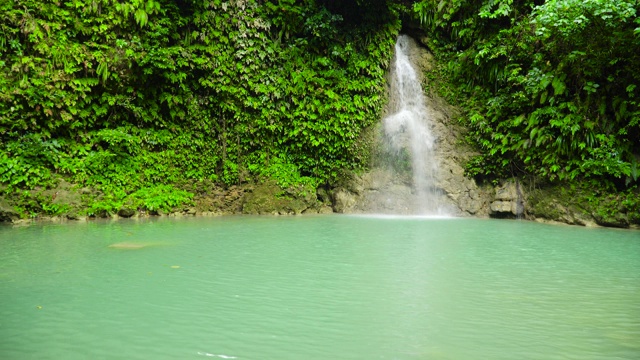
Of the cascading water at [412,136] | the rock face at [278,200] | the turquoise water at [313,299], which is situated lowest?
the turquoise water at [313,299]

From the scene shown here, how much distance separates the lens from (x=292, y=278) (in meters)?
3.89

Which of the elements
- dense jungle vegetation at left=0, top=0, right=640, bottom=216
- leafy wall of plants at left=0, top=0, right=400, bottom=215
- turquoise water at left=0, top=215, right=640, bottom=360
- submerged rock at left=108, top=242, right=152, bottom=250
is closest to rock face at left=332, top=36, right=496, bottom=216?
dense jungle vegetation at left=0, top=0, right=640, bottom=216

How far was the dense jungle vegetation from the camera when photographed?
346 inches

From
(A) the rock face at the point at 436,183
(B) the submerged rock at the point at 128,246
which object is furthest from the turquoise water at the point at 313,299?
(A) the rock face at the point at 436,183

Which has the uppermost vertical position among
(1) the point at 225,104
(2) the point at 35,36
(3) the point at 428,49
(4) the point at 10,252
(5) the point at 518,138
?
(3) the point at 428,49

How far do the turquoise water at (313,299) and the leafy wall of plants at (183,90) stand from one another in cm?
371

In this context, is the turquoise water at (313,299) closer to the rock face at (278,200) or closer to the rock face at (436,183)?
the rock face at (278,200)

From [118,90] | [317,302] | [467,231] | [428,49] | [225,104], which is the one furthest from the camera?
[428,49]

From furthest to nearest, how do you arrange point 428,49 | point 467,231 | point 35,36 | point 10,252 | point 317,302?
1. point 428,49
2. point 35,36
3. point 467,231
4. point 10,252
5. point 317,302

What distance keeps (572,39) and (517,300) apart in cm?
781

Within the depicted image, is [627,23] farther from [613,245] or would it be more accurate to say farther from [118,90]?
[118,90]

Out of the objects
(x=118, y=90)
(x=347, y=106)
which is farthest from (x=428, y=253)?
(x=118, y=90)

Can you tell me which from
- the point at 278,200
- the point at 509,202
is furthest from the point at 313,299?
the point at 509,202

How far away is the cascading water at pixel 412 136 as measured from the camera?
11.4m
